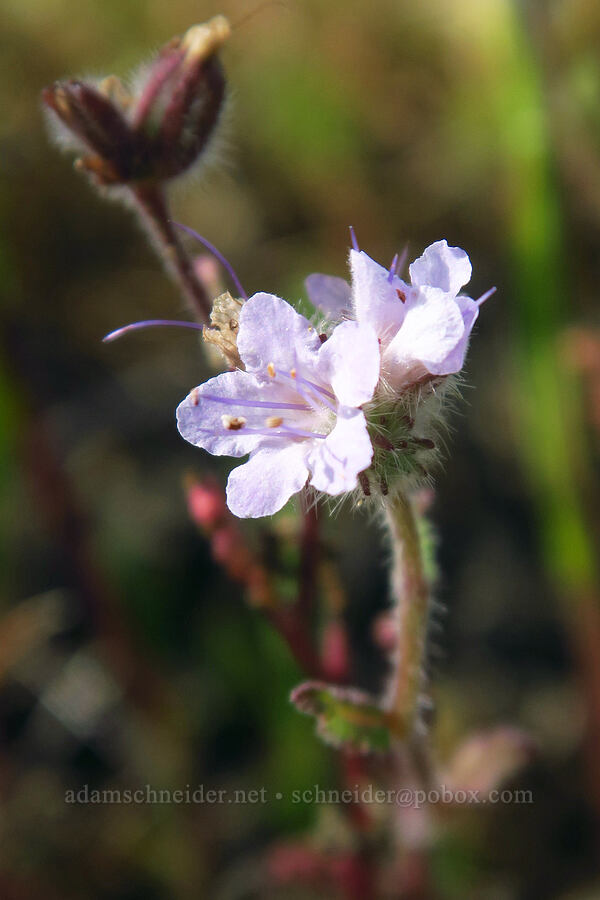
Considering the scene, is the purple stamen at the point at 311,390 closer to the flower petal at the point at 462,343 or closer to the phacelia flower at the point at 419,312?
the phacelia flower at the point at 419,312

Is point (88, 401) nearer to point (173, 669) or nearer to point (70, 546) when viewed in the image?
point (70, 546)

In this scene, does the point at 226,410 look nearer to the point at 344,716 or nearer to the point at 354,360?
Answer: the point at 354,360

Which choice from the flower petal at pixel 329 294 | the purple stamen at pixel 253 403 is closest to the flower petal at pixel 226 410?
the purple stamen at pixel 253 403

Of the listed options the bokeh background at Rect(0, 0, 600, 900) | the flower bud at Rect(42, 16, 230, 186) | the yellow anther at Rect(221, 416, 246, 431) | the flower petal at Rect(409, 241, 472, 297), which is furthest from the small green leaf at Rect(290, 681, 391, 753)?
the flower bud at Rect(42, 16, 230, 186)

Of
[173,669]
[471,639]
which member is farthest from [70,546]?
[471,639]

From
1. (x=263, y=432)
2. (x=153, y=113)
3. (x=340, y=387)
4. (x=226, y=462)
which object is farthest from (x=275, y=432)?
(x=226, y=462)

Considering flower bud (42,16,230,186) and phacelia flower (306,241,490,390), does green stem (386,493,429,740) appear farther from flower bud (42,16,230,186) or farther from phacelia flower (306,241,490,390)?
flower bud (42,16,230,186)
